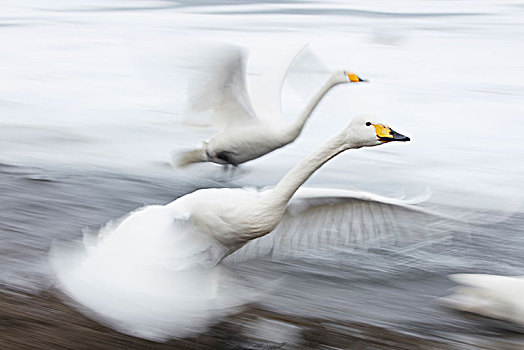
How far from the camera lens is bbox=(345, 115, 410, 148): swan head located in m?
3.93

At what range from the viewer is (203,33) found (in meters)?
14.7

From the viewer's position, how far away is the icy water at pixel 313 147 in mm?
4480

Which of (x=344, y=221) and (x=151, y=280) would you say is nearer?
(x=151, y=280)

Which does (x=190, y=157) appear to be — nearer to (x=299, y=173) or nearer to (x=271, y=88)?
(x=271, y=88)

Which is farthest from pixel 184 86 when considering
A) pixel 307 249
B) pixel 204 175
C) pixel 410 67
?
pixel 410 67

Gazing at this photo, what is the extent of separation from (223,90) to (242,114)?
9.7 inches

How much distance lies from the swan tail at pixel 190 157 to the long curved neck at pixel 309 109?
89 centimetres

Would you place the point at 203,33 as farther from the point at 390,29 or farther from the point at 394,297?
the point at 394,297

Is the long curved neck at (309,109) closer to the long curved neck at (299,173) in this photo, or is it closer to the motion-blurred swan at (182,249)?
the motion-blurred swan at (182,249)

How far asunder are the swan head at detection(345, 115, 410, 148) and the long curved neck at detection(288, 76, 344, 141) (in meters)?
2.50

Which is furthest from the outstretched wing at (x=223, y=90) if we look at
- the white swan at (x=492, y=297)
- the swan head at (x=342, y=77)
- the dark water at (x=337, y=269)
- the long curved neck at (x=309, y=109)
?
the white swan at (x=492, y=297)

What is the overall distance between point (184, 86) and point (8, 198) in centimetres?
144

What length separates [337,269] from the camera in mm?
4766

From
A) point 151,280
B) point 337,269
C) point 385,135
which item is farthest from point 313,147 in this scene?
point 151,280
